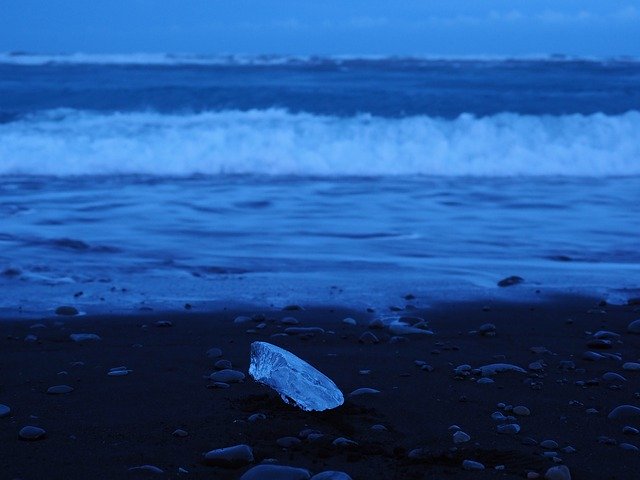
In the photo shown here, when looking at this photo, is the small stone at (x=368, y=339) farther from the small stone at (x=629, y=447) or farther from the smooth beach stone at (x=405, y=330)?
the small stone at (x=629, y=447)

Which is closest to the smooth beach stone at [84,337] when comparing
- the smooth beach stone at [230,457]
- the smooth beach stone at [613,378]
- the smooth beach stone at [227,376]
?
the smooth beach stone at [227,376]

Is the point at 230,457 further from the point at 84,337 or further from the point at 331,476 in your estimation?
the point at 84,337

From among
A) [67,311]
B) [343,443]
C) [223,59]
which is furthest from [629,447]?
[223,59]

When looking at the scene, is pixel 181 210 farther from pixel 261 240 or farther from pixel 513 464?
pixel 513 464

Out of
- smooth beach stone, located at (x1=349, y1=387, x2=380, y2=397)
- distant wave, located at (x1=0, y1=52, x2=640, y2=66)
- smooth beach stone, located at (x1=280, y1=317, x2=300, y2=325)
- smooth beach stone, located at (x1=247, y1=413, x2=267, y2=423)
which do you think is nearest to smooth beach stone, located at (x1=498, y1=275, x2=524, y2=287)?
smooth beach stone, located at (x1=280, y1=317, x2=300, y2=325)

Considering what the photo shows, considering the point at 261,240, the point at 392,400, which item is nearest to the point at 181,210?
the point at 261,240

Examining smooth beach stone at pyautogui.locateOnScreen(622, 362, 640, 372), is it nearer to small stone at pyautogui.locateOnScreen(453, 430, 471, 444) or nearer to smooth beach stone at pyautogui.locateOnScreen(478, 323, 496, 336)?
smooth beach stone at pyautogui.locateOnScreen(478, 323, 496, 336)
